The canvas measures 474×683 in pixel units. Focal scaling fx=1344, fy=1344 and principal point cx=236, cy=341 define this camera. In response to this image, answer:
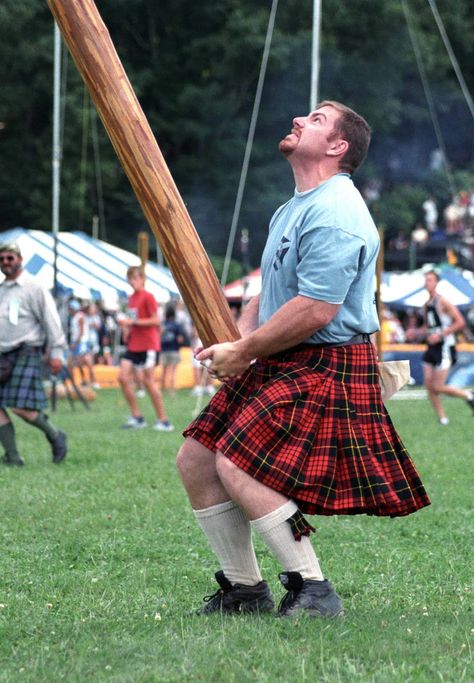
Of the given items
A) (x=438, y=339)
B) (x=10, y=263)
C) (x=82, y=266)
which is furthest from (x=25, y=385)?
(x=82, y=266)

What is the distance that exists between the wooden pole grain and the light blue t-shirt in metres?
0.19

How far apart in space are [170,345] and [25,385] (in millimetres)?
11010

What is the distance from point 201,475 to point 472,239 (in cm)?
2832

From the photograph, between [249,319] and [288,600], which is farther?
[249,319]

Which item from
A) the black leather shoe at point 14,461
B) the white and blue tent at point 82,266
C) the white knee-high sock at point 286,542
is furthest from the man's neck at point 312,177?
the white and blue tent at point 82,266

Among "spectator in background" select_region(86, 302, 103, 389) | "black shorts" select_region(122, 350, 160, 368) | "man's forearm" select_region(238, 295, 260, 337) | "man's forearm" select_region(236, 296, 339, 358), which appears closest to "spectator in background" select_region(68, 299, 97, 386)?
"spectator in background" select_region(86, 302, 103, 389)

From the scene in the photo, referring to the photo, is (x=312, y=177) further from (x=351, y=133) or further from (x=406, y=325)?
(x=406, y=325)

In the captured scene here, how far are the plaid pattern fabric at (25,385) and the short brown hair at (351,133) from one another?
529cm

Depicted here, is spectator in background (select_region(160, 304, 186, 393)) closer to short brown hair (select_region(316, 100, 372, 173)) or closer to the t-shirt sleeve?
short brown hair (select_region(316, 100, 372, 173))

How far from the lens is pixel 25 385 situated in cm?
875

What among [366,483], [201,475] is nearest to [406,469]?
[366,483]

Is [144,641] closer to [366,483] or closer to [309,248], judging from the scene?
[366,483]

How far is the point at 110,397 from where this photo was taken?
62.4 feet

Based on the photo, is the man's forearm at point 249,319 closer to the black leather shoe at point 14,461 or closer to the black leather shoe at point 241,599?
the black leather shoe at point 241,599
